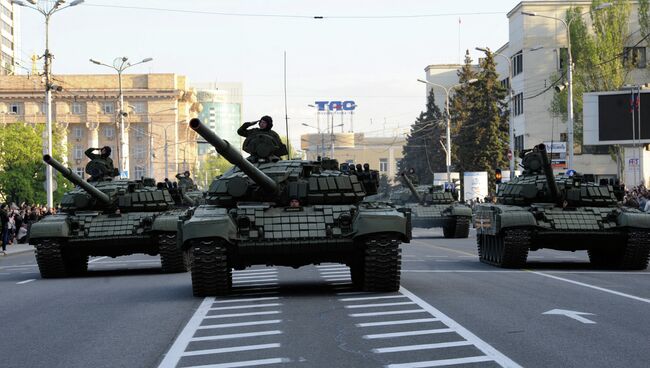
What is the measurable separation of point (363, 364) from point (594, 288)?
8954 mm

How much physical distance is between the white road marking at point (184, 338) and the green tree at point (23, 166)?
7273 centimetres

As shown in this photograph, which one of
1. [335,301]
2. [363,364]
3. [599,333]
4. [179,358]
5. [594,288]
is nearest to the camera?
[363,364]

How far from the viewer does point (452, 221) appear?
149 ft

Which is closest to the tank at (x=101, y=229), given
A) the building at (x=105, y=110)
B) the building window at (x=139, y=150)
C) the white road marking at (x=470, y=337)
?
the white road marking at (x=470, y=337)

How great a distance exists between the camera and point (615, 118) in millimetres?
55812

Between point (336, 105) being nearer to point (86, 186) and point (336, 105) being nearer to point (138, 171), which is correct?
point (138, 171)

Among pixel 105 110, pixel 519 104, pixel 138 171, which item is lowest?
pixel 138 171

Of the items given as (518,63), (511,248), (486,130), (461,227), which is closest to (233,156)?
(511,248)

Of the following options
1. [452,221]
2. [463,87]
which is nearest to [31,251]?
[452,221]

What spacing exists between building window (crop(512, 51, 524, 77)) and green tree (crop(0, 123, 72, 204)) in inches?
1325

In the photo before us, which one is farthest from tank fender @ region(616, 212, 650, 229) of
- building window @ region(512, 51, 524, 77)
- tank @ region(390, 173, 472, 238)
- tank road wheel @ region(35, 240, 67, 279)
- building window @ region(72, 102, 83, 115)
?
building window @ region(72, 102, 83, 115)

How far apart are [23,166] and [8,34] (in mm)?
80074

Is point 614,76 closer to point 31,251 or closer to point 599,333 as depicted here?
point 31,251

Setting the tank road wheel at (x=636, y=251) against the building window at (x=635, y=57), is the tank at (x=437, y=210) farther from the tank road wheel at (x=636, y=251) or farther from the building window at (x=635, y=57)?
the building window at (x=635, y=57)
